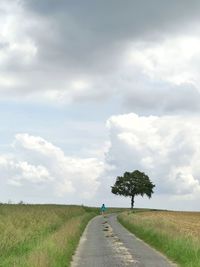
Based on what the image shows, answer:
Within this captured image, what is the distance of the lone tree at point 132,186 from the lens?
487 ft

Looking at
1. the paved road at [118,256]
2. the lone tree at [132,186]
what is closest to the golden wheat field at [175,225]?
the paved road at [118,256]

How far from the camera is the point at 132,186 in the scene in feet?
488

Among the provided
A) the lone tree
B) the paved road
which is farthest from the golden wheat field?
the lone tree

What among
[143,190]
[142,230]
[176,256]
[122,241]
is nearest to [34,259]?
[176,256]

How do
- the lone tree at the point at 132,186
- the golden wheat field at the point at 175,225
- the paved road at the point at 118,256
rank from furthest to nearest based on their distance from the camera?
the lone tree at the point at 132,186
the golden wheat field at the point at 175,225
the paved road at the point at 118,256

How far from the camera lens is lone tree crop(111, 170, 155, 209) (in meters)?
148

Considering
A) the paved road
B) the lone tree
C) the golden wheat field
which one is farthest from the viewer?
the lone tree

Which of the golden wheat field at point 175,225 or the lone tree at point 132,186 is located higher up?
the lone tree at point 132,186

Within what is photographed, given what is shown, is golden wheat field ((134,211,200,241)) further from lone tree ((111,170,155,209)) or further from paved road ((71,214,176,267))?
lone tree ((111,170,155,209))

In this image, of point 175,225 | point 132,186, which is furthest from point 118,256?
point 132,186

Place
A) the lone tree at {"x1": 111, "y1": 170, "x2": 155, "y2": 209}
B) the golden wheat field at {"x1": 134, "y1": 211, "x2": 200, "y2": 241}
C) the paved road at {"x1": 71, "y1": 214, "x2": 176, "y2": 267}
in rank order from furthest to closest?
the lone tree at {"x1": 111, "y1": 170, "x2": 155, "y2": 209} < the golden wheat field at {"x1": 134, "y1": 211, "x2": 200, "y2": 241} < the paved road at {"x1": 71, "y1": 214, "x2": 176, "y2": 267}

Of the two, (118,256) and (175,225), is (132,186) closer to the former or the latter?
(175,225)

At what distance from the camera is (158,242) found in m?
31.8

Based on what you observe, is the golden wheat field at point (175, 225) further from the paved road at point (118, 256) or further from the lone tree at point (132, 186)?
the lone tree at point (132, 186)
